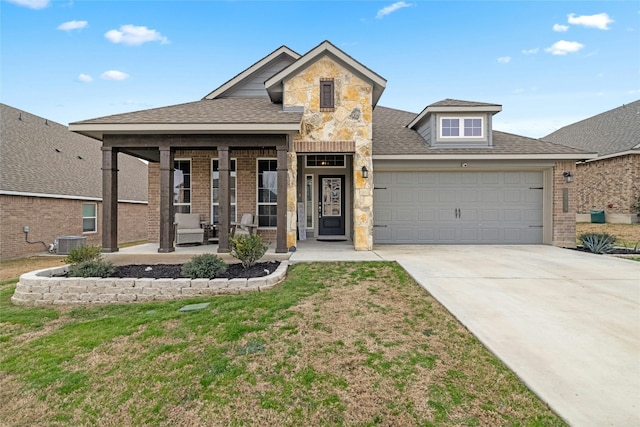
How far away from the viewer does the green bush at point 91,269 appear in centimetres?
566

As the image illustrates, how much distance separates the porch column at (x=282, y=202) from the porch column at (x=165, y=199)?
2923 mm

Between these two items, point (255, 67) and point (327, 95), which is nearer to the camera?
point (327, 95)

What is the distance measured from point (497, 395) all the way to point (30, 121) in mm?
19916

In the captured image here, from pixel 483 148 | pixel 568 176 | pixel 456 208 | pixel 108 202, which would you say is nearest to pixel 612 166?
pixel 568 176

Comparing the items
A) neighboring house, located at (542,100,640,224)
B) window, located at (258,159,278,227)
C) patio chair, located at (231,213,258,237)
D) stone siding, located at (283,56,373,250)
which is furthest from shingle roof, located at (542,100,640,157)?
patio chair, located at (231,213,258,237)

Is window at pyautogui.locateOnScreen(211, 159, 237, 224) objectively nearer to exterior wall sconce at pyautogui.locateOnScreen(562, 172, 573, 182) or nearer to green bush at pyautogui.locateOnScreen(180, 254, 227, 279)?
green bush at pyautogui.locateOnScreen(180, 254, 227, 279)

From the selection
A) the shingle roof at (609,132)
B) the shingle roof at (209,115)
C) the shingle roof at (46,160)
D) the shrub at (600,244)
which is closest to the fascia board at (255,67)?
the shingle roof at (209,115)

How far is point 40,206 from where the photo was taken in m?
12.1

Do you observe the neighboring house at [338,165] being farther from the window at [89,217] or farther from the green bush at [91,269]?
the window at [89,217]

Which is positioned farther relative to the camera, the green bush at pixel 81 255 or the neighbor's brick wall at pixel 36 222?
the neighbor's brick wall at pixel 36 222

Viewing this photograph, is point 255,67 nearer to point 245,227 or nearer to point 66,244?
point 245,227

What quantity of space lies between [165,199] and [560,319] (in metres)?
8.53

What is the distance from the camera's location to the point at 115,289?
17.6 ft

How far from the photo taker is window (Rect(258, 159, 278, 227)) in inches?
422
